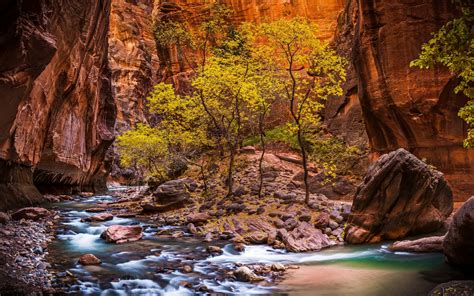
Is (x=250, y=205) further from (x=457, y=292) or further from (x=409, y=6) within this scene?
(x=409, y=6)

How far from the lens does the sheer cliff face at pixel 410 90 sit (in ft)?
61.4

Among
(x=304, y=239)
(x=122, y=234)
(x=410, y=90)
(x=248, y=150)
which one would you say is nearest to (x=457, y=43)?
(x=304, y=239)

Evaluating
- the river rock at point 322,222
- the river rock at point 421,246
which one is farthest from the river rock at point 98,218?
the river rock at point 421,246

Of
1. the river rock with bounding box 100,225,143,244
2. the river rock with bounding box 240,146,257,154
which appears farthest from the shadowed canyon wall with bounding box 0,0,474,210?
the river rock with bounding box 240,146,257,154

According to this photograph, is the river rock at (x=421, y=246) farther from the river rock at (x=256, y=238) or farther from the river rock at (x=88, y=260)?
the river rock at (x=88, y=260)

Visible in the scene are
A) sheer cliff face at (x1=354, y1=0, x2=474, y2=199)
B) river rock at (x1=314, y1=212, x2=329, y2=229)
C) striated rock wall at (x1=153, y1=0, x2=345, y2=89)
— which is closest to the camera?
river rock at (x1=314, y1=212, x2=329, y2=229)

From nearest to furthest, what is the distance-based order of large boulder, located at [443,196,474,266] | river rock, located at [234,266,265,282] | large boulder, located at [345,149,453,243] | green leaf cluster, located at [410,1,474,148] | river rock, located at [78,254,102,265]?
green leaf cluster, located at [410,1,474,148] → large boulder, located at [443,196,474,266] → river rock, located at [234,266,265,282] → river rock, located at [78,254,102,265] → large boulder, located at [345,149,453,243]

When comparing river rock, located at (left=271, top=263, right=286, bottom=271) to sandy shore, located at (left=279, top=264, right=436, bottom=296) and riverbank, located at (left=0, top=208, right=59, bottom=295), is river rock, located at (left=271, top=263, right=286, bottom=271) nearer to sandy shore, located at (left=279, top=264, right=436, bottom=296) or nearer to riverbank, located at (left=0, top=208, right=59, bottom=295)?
sandy shore, located at (left=279, top=264, right=436, bottom=296)

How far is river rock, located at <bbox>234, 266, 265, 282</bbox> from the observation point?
31.9 ft

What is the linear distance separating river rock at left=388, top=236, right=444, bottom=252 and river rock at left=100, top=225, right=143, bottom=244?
32.1ft

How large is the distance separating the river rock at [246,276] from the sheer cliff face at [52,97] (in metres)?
8.01

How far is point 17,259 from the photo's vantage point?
10.3 m

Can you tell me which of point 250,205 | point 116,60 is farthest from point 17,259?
point 116,60

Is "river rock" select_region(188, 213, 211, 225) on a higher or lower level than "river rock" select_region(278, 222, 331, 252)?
higher
